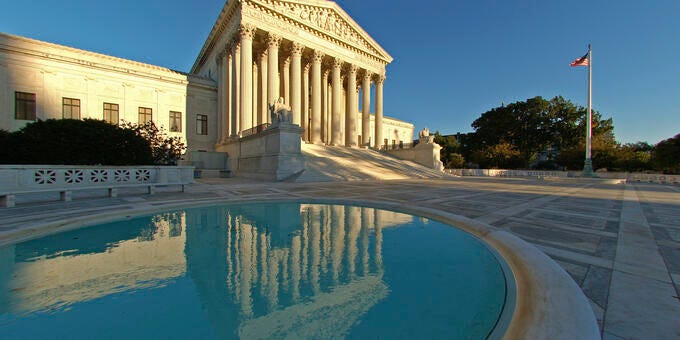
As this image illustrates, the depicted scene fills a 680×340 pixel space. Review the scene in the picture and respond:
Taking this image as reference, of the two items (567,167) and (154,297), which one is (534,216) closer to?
(154,297)

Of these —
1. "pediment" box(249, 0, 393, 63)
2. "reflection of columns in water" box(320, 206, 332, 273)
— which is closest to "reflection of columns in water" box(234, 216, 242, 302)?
"reflection of columns in water" box(320, 206, 332, 273)

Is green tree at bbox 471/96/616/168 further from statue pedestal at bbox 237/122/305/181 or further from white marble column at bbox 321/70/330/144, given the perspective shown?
statue pedestal at bbox 237/122/305/181

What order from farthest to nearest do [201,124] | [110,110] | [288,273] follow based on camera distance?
[201,124], [110,110], [288,273]

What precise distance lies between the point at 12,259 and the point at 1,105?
31565mm

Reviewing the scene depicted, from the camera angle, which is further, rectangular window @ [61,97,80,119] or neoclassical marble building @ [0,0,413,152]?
rectangular window @ [61,97,80,119]

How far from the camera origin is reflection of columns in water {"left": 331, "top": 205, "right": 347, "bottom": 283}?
343 cm

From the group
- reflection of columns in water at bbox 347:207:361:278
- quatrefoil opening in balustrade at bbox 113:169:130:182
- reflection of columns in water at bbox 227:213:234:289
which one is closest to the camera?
reflection of columns in water at bbox 227:213:234:289

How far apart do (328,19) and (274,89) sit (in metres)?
12.8

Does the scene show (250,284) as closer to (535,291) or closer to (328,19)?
(535,291)

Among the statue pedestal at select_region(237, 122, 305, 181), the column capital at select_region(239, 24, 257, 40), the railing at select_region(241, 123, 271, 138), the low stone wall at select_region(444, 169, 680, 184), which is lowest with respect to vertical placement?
the low stone wall at select_region(444, 169, 680, 184)

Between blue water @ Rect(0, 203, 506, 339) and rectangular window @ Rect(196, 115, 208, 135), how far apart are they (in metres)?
29.6

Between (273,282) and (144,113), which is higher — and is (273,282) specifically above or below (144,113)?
below

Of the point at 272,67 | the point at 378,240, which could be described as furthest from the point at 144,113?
the point at 378,240

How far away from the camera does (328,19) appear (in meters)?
32.4
